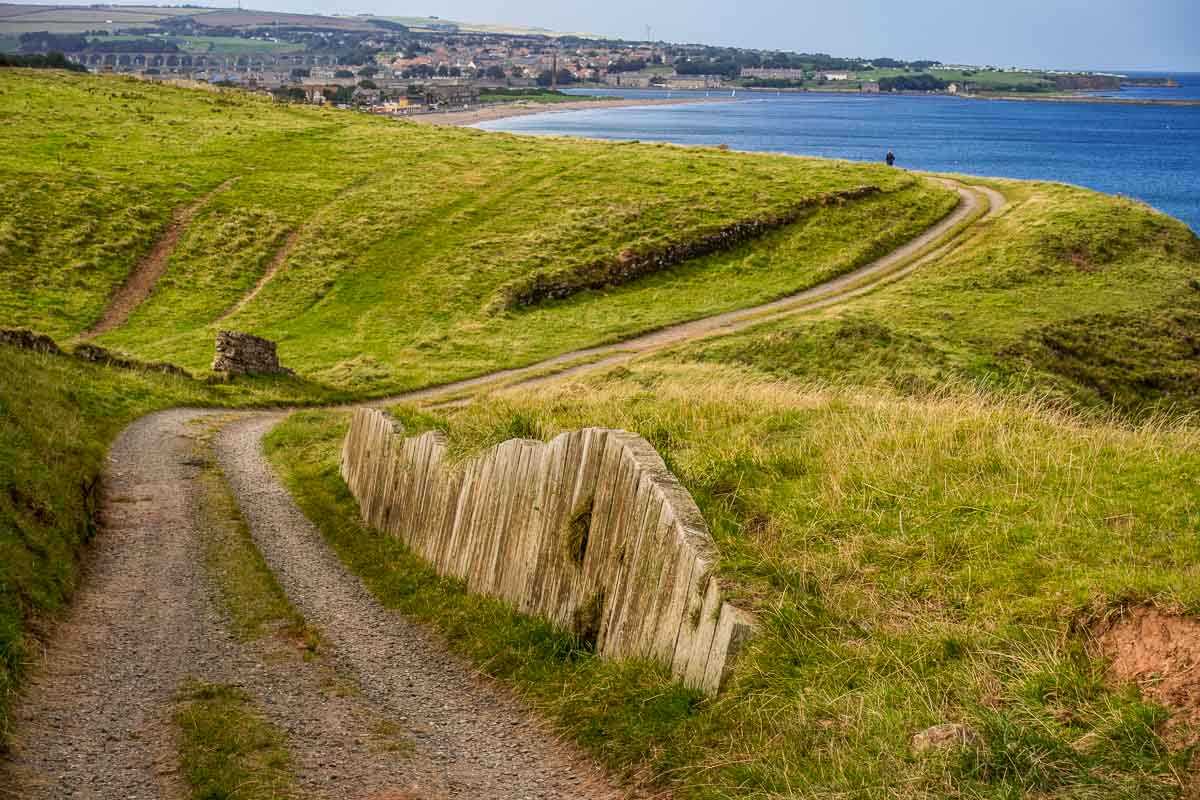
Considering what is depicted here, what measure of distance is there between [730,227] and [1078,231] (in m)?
16.5

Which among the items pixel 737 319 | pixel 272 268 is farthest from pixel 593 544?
pixel 272 268

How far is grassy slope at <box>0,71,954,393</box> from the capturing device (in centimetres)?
4394

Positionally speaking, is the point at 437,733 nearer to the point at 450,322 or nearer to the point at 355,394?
the point at 355,394

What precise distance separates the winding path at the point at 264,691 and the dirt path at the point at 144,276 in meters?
26.6

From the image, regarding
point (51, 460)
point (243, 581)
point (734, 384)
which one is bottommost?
point (243, 581)

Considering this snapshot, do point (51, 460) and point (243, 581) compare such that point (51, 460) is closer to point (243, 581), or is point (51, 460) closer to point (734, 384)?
point (243, 581)

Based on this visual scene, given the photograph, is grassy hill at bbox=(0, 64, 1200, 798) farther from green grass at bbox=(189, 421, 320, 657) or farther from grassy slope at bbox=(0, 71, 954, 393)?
green grass at bbox=(189, 421, 320, 657)

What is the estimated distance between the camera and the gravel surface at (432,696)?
9.20m

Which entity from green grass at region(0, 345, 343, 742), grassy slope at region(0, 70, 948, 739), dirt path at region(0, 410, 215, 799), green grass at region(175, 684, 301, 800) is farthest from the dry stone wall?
grassy slope at region(0, 70, 948, 739)

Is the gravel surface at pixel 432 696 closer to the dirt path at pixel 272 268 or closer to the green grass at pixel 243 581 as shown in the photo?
A: the green grass at pixel 243 581

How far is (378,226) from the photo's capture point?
56.0m

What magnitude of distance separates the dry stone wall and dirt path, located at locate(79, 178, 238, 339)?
3258 cm

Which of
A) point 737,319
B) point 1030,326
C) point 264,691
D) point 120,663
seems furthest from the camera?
point 737,319

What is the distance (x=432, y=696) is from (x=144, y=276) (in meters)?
42.4
